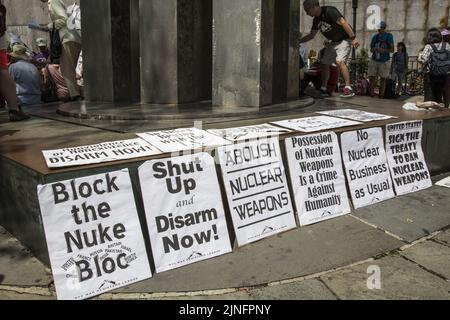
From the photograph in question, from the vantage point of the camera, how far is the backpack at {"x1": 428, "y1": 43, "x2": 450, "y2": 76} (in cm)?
905

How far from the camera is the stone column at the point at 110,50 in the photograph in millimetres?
6578

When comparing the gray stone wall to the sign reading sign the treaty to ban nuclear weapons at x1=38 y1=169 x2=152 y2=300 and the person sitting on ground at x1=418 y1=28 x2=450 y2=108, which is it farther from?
the sign reading sign the treaty to ban nuclear weapons at x1=38 y1=169 x2=152 y2=300

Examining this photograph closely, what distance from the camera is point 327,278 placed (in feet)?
10.5

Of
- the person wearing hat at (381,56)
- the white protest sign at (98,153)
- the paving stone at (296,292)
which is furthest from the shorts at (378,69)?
the paving stone at (296,292)

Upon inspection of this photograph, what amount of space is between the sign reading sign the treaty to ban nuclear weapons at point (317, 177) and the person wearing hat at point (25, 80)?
5.03m

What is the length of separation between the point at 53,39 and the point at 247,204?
17.0 ft

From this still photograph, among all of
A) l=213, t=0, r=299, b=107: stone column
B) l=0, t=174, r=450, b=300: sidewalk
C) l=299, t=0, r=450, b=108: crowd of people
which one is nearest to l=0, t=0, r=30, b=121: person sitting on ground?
l=0, t=174, r=450, b=300: sidewalk

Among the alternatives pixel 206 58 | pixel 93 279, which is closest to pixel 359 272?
pixel 93 279

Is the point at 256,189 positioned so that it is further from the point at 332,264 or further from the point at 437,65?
the point at 437,65

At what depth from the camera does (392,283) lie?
3.15m

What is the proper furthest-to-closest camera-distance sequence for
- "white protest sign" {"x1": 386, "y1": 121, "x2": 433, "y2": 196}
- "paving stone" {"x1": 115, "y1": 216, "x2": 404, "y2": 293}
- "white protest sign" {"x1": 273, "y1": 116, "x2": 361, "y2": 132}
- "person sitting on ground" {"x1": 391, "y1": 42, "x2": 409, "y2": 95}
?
"person sitting on ground" {"x1": 391, "y1": 42, "x2": 409, "y2": 95}
"white protest sign" {"x1": 386, "y1": 121, "x2": 433, "y2": 196}
"white protest sign" {"x1": 273, "y1": 116, "x2": 361, "y2": 132}
"paving stone" {"x1": 115, "y1": 216, "x2": 404, "y2": 293}

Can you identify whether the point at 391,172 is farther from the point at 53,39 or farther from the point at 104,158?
the point at 53,39

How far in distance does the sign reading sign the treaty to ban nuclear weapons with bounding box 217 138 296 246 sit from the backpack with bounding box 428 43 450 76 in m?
6.44

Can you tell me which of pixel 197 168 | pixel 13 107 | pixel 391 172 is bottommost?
pixel 391 172
